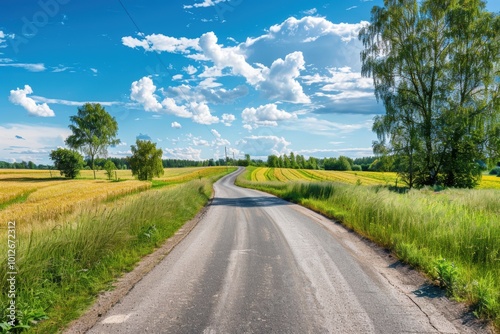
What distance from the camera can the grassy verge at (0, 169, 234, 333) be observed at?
4066mm

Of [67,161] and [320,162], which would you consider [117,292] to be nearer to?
[67,161]

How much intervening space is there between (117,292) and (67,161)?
66.4 m


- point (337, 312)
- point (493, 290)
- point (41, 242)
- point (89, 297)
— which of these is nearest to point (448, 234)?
point (493, 290)

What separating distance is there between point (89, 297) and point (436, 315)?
17.0ft

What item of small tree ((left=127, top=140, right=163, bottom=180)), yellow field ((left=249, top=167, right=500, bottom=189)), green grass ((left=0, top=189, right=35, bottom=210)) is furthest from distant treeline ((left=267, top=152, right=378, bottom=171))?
green grass ((left=0, top=189, right=35, bottom=210))

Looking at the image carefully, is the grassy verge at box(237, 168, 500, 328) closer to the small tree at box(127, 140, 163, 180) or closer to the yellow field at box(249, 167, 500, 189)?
the yellow field at box(249, 167, 500, 189)

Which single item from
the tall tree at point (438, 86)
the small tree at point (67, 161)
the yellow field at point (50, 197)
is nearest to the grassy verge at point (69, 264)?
the yellow field at point (50, 197)

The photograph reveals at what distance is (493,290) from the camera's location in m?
4.43

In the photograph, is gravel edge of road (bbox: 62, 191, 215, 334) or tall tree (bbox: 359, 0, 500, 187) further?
tall tree (bbox: 359, 0, 500, 187)

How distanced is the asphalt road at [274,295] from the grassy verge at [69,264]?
0.71 metres

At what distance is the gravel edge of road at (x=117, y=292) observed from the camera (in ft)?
13.0

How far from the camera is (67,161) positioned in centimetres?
6122

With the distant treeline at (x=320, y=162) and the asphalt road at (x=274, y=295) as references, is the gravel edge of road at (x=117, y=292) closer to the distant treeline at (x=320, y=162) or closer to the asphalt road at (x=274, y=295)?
the asphalt road at (x=274, y=295)

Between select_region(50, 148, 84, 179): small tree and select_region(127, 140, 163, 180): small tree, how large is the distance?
20393 mm
